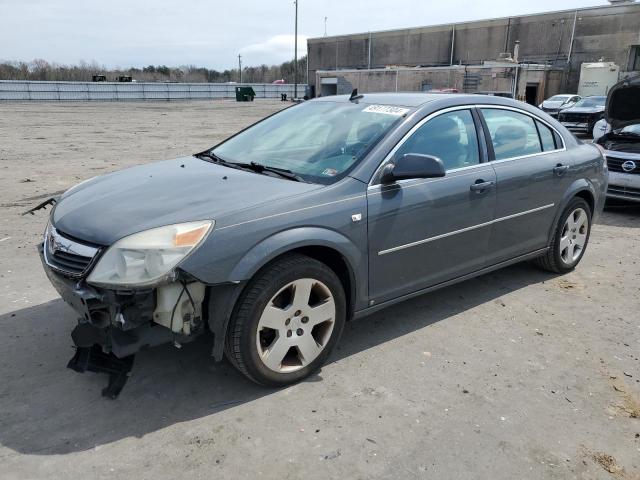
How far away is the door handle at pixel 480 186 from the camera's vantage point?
12.6 feet

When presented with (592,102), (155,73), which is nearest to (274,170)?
(592,102)

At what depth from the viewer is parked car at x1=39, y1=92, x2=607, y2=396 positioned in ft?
8.87

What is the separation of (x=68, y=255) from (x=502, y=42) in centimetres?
6300

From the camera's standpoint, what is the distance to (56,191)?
27.7 feet

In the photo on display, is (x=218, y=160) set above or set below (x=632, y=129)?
below

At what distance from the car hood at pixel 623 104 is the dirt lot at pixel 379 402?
17.2 ft

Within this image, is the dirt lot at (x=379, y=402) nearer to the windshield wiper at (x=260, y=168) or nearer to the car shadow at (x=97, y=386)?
the car shadow at (x=97, y=386)

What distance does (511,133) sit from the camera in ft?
14.3

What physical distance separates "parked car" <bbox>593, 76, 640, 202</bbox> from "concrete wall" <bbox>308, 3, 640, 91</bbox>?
46051 millimetres

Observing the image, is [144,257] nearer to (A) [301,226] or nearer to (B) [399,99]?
(A) [301,226]

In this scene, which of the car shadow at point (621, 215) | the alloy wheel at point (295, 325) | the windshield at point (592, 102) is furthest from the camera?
the windshield at point (592, 102)

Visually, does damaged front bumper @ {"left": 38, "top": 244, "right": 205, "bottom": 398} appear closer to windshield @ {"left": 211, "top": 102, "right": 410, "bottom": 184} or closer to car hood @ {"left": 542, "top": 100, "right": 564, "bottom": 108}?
windshield @ {"left": 211, "top": 102, "right": 410, "bottom": 184}

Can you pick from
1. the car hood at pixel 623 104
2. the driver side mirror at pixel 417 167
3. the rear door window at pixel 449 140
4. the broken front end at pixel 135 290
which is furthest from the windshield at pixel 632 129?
the broken front end at pixel 135 290

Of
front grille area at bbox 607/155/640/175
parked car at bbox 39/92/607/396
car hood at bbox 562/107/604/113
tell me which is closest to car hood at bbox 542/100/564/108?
car hood at bbox 562/107/604/113
